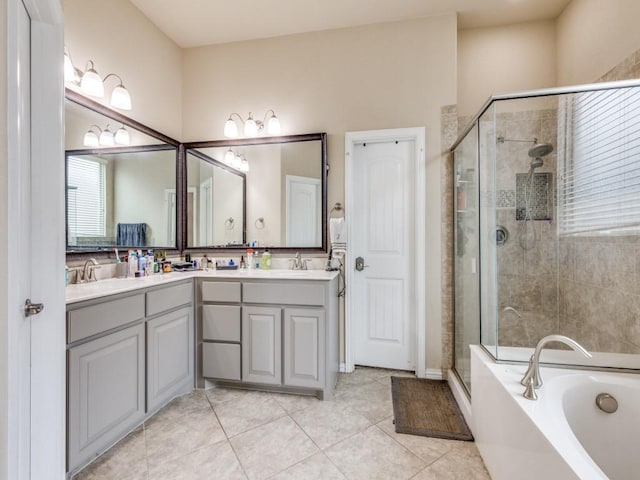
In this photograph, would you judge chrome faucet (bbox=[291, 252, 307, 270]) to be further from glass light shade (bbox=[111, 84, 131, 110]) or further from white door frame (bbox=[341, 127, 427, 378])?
glass light shade (bbox=[111, 84, 131, 110])

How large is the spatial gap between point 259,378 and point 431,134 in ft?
7.68

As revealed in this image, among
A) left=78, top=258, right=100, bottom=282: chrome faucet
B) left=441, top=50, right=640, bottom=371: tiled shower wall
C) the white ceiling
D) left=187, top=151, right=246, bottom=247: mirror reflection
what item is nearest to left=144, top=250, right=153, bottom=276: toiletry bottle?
left=78, top=258, right=100, bottom=282: chrome faucet

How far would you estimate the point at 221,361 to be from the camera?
2354 millimetres

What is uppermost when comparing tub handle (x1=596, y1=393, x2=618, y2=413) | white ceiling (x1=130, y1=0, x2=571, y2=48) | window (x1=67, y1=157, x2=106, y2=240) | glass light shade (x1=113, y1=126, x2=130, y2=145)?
white ceiling (x1=130, y1=0, x2=571, y2=48)

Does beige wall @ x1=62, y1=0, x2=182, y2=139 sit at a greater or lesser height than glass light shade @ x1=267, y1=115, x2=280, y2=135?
greater

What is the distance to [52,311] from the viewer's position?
49.5 inches

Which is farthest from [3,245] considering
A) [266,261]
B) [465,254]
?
[465,254]

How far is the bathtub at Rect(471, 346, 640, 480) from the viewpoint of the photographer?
3.71ft

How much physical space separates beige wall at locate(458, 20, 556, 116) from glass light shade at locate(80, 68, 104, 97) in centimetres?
280

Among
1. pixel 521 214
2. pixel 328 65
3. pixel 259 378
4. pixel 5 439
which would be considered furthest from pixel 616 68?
pixel 5 439

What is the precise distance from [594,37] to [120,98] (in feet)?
11.0

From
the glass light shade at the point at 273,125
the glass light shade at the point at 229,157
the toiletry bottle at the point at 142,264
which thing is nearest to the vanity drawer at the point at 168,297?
the toiletry bottle at the point at 142,264

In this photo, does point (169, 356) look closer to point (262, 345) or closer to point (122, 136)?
point (262, 345)

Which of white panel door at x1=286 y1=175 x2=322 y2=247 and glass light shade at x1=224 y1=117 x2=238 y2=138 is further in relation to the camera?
glass light shade at x1=224 y1=117 x2=238 y2=138
